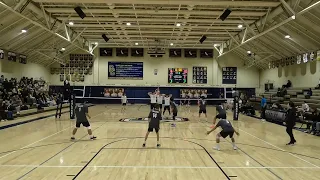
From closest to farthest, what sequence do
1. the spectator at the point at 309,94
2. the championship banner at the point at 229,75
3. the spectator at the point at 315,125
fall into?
the spectator at the point at 315,125 < the spectator at the point at 309,94 < the championship banner at the point at 229,75

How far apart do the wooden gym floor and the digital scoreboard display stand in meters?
25.4

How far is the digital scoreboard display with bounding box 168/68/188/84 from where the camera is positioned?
125 ft

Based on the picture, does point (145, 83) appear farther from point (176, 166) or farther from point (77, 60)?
point (176, 166)

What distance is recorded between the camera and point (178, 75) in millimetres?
38094

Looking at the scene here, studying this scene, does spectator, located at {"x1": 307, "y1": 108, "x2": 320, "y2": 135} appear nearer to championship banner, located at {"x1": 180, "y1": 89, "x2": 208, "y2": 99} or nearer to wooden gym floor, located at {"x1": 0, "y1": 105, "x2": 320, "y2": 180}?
wooden gym floor, located at {"x1": 0, "y1": 105, "x2": 320, "y2": 180}

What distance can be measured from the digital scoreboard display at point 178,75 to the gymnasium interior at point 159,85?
127 millimetres

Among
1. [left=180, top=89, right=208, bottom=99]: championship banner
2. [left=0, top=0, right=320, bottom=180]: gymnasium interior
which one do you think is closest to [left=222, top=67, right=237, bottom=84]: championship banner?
[left=0, top=0, right=320, bottom=180]: gymnasium interior

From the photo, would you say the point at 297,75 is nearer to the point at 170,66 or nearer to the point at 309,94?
the point at 309,94

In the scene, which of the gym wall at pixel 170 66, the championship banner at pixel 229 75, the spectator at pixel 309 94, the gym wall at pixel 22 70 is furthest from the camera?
the championship banner at pixel 229 75

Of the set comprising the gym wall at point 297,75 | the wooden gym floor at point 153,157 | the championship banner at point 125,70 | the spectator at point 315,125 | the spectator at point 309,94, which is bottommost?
the wooden gym floor at point 153,157

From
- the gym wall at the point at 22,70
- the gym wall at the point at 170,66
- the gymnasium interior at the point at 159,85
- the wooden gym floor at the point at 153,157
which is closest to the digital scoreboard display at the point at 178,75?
the gymnasium interior at the point at 159,85

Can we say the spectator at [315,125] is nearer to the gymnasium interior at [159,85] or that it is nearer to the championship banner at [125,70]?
the gymnasium interior at [159,85]

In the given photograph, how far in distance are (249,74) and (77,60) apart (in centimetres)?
2159

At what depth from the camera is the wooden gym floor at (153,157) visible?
682 cm
